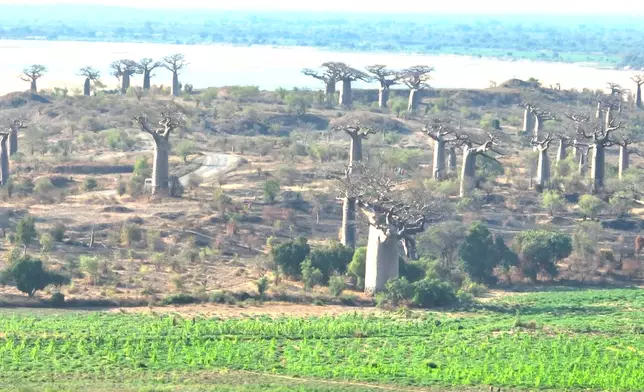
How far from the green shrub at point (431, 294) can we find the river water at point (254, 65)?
51871mm

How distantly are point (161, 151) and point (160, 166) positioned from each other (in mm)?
544

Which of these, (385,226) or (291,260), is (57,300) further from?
(385,226)

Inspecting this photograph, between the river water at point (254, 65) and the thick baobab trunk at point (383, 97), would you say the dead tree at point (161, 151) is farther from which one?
the river water at point (254, 65)

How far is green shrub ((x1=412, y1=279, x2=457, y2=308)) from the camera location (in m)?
30.3

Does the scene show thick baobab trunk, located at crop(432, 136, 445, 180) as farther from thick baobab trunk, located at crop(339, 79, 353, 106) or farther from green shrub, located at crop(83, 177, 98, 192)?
thick baobab trunk, located at crop(339, 79, 353, 106)

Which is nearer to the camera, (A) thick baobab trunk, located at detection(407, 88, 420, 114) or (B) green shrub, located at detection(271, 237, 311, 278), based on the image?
(B) green shrub, located at detection(271, 237, 311, 278)

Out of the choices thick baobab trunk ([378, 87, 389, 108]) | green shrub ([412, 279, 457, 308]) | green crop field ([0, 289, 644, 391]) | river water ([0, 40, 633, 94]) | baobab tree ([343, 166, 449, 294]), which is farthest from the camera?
river water ([0, 40, 633, 94])

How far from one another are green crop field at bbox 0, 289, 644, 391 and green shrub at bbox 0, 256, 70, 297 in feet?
Answer: 5.63

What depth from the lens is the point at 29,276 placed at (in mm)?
29938

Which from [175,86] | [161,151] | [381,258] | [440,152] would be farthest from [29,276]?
[175,86]

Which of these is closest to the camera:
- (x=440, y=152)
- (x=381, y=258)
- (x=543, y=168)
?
(x=381, y=258)

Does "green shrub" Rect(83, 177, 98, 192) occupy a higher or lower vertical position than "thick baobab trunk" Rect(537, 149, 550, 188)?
lower

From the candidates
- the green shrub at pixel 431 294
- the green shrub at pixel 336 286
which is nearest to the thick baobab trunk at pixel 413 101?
the green shrub at pixel 336 286

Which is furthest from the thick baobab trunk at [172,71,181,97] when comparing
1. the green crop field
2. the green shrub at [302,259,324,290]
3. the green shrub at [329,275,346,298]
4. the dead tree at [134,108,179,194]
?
the green crop field
